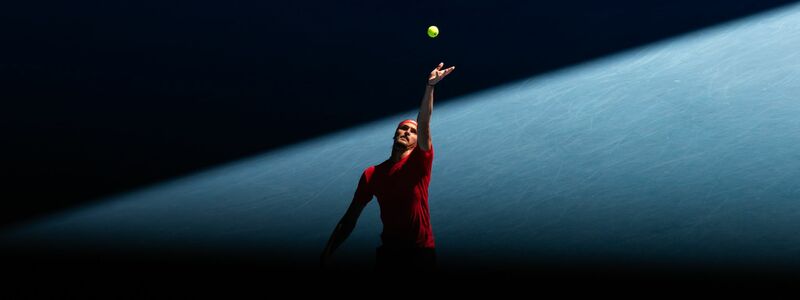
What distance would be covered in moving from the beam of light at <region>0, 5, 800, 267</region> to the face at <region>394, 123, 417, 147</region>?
1658mm

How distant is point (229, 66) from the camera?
9781 millimetres

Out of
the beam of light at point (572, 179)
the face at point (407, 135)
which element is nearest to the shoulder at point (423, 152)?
the face at point (407, 135)

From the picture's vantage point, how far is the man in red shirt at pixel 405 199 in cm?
461

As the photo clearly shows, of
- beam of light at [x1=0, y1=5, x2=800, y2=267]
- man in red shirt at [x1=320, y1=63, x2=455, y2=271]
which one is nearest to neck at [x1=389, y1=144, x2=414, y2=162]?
man in red shirt at [x1=320, y1=63, x2=455, y2=271]

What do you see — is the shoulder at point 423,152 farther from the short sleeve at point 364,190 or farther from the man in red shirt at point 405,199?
the short sleeve at point 364,190

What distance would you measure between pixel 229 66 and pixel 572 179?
442 cm

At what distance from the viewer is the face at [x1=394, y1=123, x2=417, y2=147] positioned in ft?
15.9

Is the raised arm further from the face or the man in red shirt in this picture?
the face

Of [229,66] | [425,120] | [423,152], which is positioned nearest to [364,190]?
[423,152]

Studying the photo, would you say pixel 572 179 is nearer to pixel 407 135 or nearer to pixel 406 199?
pixel 407 135

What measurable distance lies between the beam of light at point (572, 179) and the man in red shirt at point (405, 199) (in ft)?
5.34

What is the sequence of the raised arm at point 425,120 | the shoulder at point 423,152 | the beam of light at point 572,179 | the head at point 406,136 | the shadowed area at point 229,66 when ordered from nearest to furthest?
the raised arm at point 425,120
the shoulder at point 423,152
the head at point 406,136
the beam of light at point 572,179
the shadowed area at point 229,66

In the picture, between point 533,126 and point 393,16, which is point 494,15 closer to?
point 393,16

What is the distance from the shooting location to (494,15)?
971 cm
